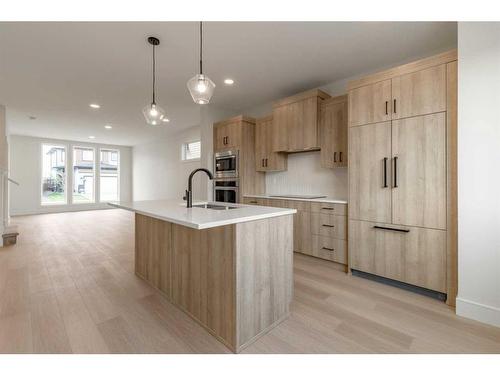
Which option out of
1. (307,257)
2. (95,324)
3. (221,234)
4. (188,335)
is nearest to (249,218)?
(221,234)

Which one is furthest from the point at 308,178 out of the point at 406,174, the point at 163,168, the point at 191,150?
the point at 163,168

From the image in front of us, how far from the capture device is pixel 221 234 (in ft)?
5.24

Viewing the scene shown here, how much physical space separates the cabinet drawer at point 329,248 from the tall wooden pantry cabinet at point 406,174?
7.8 inches

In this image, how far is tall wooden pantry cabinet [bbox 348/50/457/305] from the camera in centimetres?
213

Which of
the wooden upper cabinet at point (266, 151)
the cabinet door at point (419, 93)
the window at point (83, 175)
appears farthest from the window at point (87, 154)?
the cabinet door at point (419, 93)

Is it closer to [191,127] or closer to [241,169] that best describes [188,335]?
[241,169]

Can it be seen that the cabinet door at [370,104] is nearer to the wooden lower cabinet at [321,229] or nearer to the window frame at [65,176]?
the wooden lower cabinet at [321,229]

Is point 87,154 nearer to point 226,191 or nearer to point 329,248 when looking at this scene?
point 226,191

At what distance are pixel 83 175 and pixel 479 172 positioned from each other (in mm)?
10723

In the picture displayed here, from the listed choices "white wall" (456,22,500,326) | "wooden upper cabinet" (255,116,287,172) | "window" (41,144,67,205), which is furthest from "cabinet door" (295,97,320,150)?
"window" (41,144,67,205)

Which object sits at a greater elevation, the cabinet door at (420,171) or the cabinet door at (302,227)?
the cabinet door at (420,171)

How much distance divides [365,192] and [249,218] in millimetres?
1754

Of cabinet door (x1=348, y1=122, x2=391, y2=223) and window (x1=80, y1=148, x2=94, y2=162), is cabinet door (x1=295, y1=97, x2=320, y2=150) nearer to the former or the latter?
cabinet door (x1=348, y1=122, x2=391, y2=223)

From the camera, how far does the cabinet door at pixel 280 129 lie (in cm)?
374
